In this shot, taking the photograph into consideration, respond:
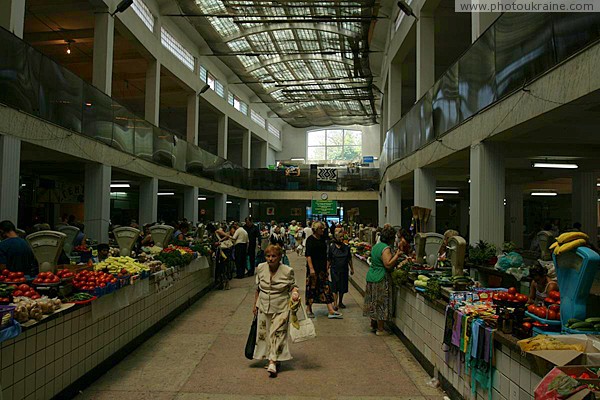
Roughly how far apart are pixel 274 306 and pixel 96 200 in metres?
9.18

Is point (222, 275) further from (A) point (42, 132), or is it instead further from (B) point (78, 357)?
(B) point (78, 357)

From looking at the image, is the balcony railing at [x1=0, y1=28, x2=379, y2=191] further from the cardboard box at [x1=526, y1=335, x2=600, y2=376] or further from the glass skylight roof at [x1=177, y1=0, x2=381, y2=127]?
the cardboard box at [x1=526, y1=335, x2=600, y2=376]

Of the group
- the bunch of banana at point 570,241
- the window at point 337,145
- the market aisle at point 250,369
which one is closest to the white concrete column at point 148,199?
the market aisle at point 250,369

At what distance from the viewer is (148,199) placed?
1770cm

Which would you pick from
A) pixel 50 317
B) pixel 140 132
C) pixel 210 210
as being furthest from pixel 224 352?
pixel 210 210

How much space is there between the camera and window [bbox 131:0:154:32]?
675 inches

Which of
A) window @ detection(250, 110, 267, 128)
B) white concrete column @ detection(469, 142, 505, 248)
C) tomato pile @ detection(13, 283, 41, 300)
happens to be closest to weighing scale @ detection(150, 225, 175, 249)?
tomato pile @ detection(13, 283, 41, 300)

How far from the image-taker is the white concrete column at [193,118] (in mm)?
23594

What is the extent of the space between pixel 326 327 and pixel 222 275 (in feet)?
17.5

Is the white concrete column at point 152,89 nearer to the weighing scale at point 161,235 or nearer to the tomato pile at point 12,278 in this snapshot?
the weighing scale at point 161,235

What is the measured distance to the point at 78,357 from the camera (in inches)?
211

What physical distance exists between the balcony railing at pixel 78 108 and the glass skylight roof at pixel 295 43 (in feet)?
16.2

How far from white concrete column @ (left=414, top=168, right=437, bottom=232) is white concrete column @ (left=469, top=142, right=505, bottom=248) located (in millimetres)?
4065

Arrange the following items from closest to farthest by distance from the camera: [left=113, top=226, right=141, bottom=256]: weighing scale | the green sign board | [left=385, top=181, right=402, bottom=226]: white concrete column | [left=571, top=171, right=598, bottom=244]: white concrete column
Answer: [left=113, top=226, right=141, bottom=256]: weighing scale < [left=571, top=171, right=598, bottom=244]: white concrete column < [left=385, top=181, right=402, bottom=226]: white concrete column < the green sign board
